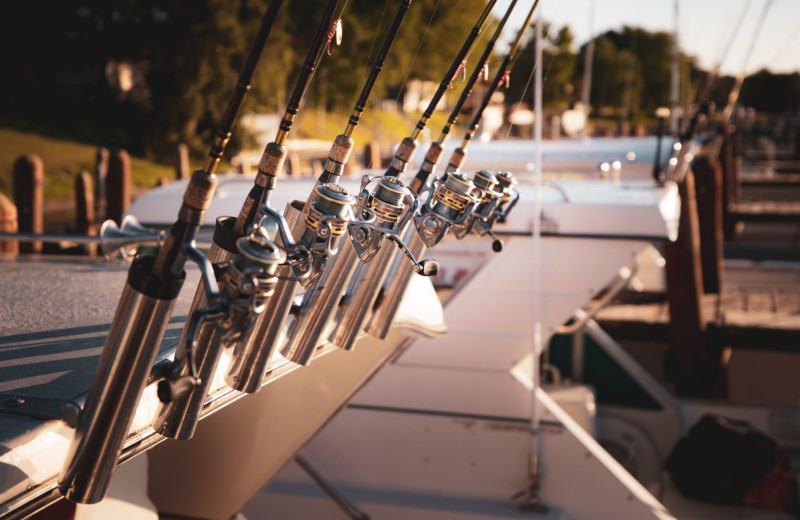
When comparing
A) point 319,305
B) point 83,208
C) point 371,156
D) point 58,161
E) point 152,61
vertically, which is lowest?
point 58,161

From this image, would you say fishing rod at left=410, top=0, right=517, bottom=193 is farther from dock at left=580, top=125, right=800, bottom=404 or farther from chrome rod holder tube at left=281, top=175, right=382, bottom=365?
dock at left=580, top=125, right=800, bottom=404

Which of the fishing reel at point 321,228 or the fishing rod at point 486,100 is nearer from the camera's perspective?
the fishing reel at point 321,228

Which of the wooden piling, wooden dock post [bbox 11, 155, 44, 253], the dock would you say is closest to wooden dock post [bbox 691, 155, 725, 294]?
the dock

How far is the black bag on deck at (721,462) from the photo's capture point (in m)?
5.00

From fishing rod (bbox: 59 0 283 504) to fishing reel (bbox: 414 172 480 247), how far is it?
72 cm

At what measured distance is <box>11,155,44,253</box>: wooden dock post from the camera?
19.5 ft

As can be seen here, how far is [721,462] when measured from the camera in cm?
496

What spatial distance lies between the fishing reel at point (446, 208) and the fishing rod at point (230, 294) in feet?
1.61

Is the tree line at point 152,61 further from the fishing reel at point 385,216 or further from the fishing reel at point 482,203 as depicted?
the fishing reel at point 385,216

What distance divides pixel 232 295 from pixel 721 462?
4390 mm

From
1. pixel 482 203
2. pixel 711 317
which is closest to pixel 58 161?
pixel 711 317

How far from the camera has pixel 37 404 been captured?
1375 millimetres

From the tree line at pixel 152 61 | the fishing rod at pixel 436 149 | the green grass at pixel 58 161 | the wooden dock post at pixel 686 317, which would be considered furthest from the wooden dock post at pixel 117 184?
the tree line at pixel 152 61

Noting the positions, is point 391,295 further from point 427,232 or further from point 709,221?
point 709,221
